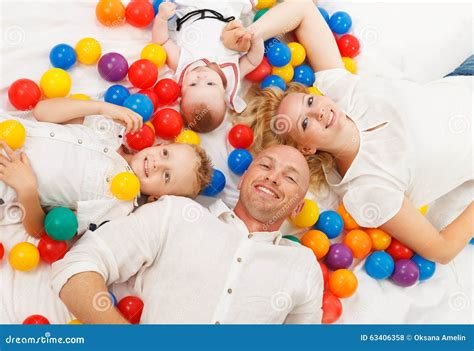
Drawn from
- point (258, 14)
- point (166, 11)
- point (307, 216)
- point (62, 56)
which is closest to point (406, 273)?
point (307, 216)

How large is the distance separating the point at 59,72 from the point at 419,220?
1.14m

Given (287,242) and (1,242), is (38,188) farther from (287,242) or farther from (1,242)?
(287,242)

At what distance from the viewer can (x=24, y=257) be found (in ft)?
5.08

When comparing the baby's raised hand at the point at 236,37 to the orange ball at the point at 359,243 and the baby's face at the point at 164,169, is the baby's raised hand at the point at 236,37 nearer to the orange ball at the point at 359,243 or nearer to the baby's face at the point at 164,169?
the baby's face at the point at 164,169

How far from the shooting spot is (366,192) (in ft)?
6.13

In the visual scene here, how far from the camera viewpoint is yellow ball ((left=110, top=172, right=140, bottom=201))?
1589 mm

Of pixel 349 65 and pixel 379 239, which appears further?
pixel 349 65

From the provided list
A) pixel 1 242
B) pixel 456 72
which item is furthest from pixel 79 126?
pixel 456 72

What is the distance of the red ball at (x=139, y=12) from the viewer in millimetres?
1942

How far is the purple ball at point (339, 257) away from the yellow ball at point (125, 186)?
0.62m

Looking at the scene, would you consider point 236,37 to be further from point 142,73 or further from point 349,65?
point 349,65

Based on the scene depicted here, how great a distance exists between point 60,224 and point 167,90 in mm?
547

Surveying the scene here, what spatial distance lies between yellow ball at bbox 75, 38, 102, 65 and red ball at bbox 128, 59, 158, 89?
0.11m

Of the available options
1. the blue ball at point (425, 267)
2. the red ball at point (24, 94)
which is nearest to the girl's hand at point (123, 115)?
A: the red ball at point (24, 94)
